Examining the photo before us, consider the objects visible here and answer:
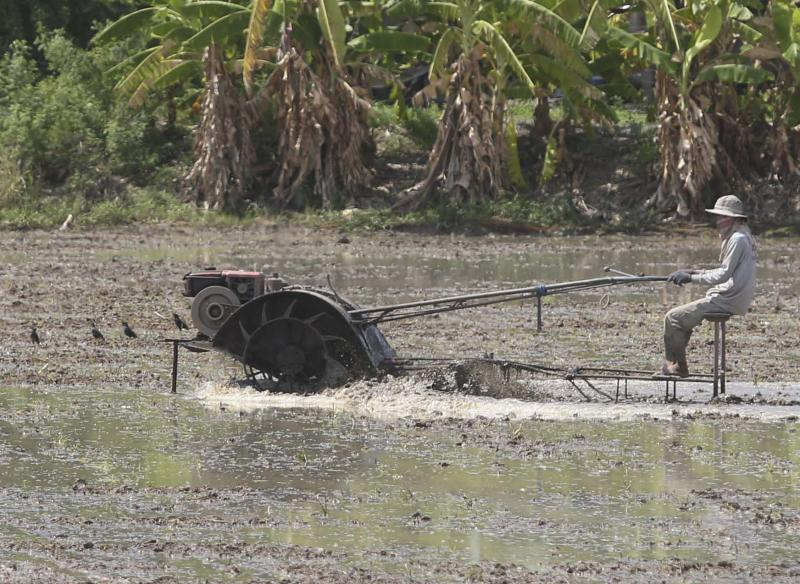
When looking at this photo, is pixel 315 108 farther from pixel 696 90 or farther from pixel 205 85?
pixel 696 90

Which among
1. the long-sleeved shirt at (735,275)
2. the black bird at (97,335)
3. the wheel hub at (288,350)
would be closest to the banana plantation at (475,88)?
the black bird at (97,335)

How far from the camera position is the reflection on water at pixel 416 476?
24.0 feet

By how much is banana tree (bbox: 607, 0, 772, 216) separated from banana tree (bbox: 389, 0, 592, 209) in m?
1.91

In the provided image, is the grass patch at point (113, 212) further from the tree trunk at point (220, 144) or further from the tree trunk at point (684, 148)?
the tree trunk at point (684, 148)

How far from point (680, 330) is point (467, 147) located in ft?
55.9

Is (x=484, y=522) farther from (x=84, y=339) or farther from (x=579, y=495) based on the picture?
(x=84, y=339)

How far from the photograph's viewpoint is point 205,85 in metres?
29.0

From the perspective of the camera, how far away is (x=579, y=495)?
8.20 metres

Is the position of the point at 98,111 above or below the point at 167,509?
above

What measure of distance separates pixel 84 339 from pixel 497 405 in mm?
5433

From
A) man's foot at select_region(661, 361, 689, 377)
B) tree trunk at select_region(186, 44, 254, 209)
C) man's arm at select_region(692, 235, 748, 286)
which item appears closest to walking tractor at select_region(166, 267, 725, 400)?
man's foot at select_region(661, 361, 689, 377)

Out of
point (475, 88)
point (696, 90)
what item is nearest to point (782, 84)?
point (696, 90)

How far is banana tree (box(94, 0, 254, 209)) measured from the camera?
92.1ft

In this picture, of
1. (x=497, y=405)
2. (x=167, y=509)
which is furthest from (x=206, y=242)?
(x=167, y=509)
